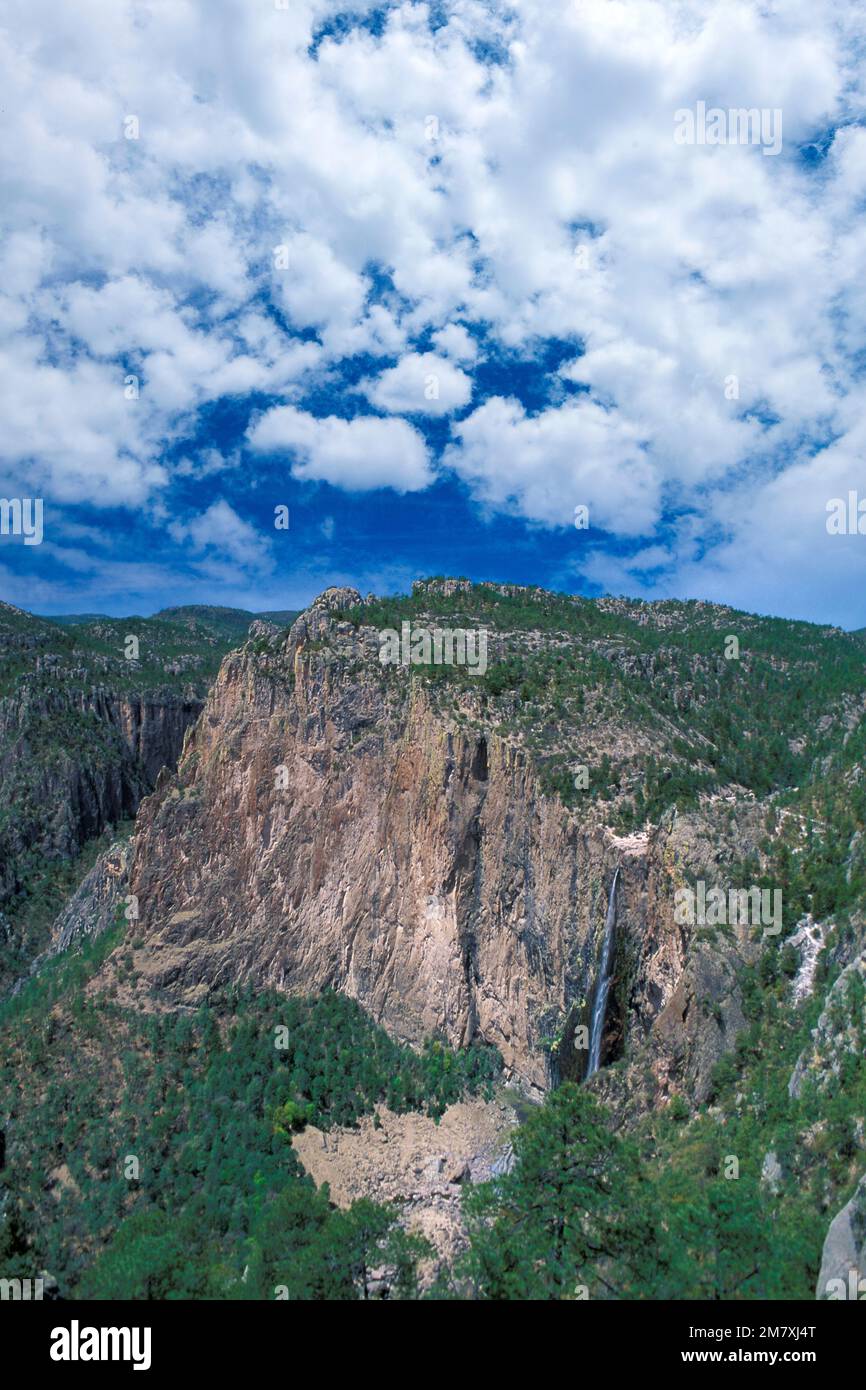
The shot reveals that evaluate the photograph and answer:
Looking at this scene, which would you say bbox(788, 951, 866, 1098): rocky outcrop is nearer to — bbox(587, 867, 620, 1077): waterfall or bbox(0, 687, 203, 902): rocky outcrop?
bbox(587, 867, 620, 1077): waterfall

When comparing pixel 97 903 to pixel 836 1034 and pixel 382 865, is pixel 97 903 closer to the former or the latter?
pixel 382 865

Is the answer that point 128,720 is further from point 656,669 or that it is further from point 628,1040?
point 628,1040

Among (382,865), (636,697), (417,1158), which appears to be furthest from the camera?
(636,697)

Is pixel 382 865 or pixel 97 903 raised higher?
pixel 382 865

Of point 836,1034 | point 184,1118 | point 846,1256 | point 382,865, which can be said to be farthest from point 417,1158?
point 846,1256

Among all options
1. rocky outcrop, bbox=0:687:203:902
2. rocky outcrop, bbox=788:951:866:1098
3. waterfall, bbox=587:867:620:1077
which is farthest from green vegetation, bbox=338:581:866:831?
rocky outcrop, bbox=0:687:203:902
